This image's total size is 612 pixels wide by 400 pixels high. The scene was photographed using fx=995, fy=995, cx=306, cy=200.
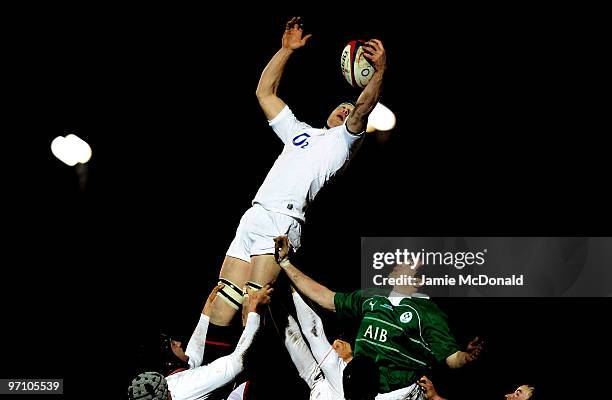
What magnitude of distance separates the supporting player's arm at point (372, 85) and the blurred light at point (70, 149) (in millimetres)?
4292

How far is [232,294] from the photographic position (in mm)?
6117

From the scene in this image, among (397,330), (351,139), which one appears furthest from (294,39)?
(397,330)

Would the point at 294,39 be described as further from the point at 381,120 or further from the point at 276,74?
the point at 381,120

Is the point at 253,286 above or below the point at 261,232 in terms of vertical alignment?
below

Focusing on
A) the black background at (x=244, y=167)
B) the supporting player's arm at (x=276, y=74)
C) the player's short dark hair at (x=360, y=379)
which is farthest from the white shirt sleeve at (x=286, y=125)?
the black background at (x=244, y=167)

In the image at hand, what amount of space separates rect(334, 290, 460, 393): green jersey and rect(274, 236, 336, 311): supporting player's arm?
0.12 m

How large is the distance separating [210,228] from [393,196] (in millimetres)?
1807

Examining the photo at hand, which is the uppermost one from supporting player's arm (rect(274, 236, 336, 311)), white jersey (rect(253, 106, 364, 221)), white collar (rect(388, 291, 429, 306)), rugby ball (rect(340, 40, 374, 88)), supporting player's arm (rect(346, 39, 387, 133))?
rugby ball (rect(340, 40, 374, 88))

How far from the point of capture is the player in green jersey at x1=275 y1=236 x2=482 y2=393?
6486mm

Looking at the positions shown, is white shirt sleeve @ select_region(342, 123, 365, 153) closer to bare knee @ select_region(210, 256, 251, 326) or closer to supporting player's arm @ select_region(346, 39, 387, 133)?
supporting player's arm @ select_region(346, 39, 387, 133)

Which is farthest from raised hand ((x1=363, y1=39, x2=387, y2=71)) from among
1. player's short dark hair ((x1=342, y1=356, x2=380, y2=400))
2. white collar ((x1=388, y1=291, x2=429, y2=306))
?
player's short dark hair ((x1=342, y1=356, x2=380, y2=400))

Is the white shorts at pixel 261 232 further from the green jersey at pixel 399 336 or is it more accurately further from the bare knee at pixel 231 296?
the green jersey at pixel 399 336

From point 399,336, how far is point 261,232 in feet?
4.17

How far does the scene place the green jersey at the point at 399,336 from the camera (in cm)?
655
